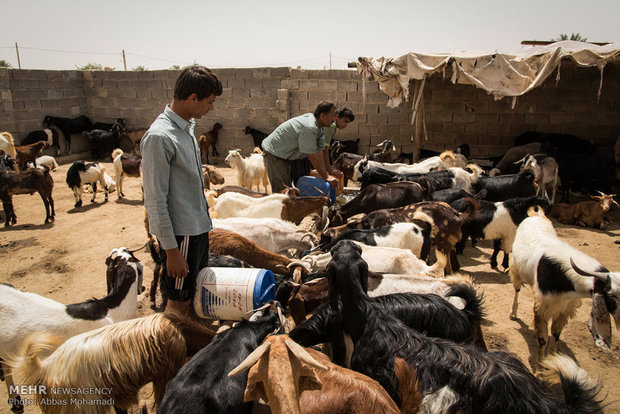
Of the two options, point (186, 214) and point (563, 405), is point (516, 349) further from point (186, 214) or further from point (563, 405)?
point (186, 214)

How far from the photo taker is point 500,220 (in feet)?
18.7

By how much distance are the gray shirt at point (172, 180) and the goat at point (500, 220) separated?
13.9ft

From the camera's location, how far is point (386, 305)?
2957mm

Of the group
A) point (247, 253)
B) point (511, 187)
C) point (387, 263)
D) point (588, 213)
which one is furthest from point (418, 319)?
point (588, 213)

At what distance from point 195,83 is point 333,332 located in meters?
1.93

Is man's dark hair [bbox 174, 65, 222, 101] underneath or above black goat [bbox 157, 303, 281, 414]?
above

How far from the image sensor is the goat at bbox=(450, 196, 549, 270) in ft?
18.5

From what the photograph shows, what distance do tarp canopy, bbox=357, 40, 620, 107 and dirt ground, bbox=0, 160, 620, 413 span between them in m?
3.02

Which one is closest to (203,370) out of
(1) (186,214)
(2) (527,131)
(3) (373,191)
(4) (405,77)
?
(1) (186,214)

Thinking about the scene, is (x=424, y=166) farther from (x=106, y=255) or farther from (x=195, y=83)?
(x=195, y=83)

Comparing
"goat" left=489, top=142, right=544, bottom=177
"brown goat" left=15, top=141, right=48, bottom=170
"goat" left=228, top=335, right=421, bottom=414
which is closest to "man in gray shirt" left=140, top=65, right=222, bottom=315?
"goat" left=228, top=335, right=421, bottom=414

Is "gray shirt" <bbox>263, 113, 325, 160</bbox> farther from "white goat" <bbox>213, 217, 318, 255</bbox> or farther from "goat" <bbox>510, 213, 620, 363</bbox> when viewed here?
"goat" <bbox>510, 213, 620, 363</bbox>

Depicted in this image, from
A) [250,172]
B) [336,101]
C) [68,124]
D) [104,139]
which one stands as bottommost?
[250,172]

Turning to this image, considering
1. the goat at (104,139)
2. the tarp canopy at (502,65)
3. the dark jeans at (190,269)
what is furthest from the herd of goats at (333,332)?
the goat at (104,139)
